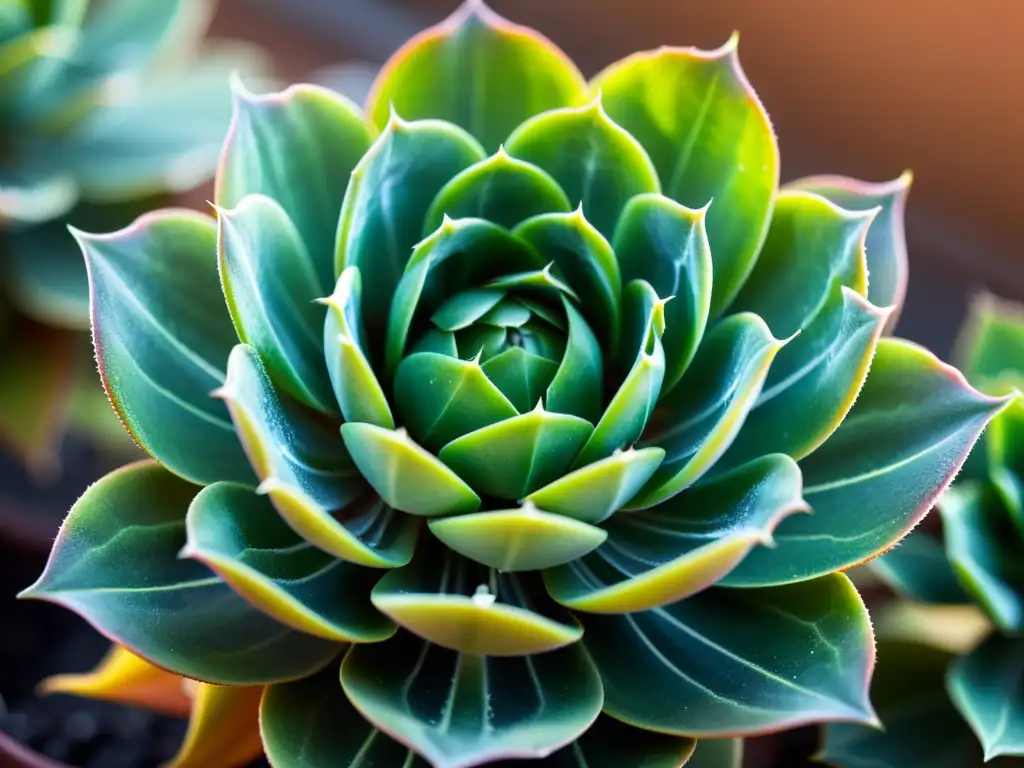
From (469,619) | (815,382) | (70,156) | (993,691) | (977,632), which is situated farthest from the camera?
(70,156)

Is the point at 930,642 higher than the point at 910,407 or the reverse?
the reverse

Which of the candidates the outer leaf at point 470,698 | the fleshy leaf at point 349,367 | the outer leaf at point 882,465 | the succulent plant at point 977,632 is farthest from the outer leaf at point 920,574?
the fleshy leaf at point 349,367

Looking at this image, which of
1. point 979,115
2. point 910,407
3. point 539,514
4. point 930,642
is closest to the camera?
point 539,514

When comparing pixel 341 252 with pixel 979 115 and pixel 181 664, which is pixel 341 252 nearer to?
pixel 181 664

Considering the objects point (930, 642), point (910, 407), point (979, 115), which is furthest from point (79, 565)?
point (979, 115)

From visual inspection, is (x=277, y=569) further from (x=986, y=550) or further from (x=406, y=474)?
(x=986, y=550)

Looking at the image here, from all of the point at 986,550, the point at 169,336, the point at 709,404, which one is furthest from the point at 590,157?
the point at 986,550

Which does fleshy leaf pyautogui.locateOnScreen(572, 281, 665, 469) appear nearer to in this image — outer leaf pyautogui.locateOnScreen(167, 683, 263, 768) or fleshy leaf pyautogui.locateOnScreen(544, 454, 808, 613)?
fleshy leaf pyautogui.locateOnScreen(544, 454, 808, 613)
